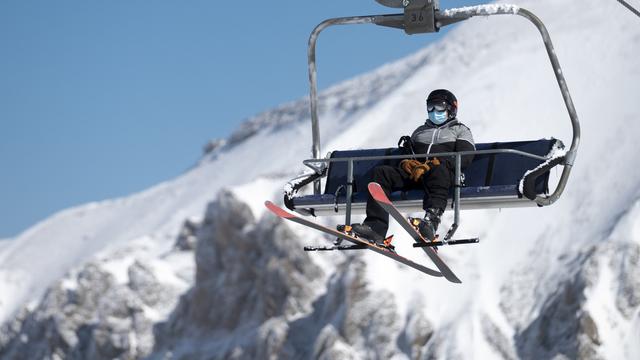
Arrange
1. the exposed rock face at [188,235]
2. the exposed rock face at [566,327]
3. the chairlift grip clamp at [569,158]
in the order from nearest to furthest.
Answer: the chairlift grip clamp at [569,158] → the exposed rock face at [566,327] → the exposed rock face at [188,235]

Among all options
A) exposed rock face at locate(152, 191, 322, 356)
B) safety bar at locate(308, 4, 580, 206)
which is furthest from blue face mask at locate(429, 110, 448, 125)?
exposed rock face at locate(152, 191, 322, 356)

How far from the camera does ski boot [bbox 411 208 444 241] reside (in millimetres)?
19281

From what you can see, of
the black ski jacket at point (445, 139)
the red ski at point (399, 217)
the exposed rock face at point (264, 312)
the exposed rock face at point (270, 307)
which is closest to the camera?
the red ski at point (399, 217)

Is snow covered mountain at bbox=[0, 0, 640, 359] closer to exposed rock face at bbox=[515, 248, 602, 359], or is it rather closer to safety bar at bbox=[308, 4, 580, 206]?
exposed rock face at bbox=[515, 248, 602, 359]

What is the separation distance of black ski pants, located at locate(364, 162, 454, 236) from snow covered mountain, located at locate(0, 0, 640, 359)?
129 ft

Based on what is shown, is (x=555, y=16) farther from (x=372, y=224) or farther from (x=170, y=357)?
(x=372, y=224)

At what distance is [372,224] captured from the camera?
→ 20.0m

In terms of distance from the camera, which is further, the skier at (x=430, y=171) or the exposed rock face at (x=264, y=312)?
the exposed rock face at (x=264, y=312)

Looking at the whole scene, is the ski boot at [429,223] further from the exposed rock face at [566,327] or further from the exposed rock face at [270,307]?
the exposed rock face at [270,307]

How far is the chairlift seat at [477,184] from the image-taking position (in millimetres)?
19453

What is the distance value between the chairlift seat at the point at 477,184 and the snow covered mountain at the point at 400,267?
3862 centimetres

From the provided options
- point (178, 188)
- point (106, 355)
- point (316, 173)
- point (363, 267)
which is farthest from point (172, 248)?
point (316, 173)

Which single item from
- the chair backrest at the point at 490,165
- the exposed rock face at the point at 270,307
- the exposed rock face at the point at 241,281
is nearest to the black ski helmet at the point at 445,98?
the chair backrest at the point at 490,165

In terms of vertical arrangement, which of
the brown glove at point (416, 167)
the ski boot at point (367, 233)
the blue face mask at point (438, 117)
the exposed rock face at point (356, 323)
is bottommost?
the exposed rock face at point (356, 323)
